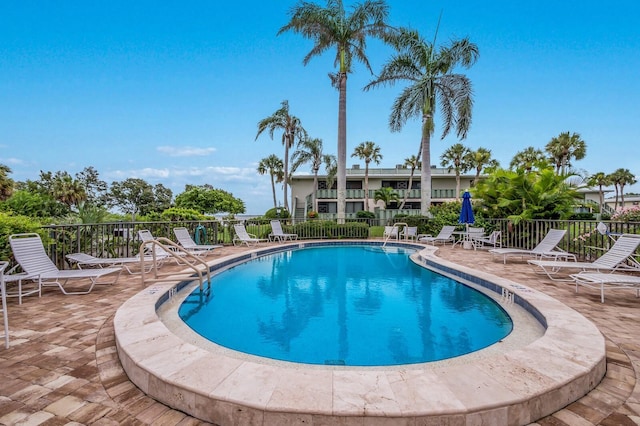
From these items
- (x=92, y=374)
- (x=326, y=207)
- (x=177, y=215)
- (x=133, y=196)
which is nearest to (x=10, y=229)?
(x=92, y=374)

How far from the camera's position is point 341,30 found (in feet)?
51.2

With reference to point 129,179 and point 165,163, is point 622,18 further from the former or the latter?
point 129,179

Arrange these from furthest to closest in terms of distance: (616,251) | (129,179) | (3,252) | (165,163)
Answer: (129,179), (165,163), (616,251), (3,252)

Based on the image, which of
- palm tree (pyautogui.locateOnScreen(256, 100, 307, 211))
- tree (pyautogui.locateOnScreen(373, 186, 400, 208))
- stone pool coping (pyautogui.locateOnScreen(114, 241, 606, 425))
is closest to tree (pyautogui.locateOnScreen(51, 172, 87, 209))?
palm tree (pyautogui.locateOnScreen(256, 100, 307, 211))

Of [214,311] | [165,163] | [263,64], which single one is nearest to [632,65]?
[263,64]

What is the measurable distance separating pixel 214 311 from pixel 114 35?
50.8 feet

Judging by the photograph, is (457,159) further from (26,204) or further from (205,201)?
(26,204)

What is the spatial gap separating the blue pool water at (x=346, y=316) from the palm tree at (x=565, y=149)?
28.2 m

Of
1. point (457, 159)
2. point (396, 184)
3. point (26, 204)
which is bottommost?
point (26, 204)

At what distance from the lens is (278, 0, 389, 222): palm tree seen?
15.3 m

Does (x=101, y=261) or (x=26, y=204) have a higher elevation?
(x=26, y=204)

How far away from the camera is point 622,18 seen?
47.1ft

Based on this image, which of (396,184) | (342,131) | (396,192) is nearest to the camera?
(342,131)

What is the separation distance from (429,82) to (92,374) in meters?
17.0
